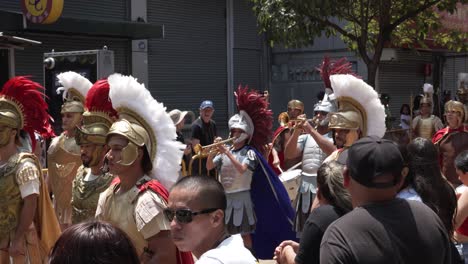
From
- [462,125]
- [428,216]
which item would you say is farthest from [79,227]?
[462,125]

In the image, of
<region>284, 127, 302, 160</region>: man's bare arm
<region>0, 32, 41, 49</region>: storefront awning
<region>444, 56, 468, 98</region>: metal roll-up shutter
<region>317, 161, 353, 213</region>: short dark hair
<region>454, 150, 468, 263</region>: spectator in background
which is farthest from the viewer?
<region>444, 56, 468, 98</region>: metal roll-up shutter

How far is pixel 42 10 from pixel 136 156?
10.3 metres

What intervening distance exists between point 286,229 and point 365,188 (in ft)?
15.3

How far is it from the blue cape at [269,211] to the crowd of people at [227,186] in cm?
1

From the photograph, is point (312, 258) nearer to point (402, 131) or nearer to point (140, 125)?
point (140, 125)

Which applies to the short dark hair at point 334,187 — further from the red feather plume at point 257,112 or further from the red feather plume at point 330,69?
the red feather plume at point 257,112

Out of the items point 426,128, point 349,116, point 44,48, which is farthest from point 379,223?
point 44,48

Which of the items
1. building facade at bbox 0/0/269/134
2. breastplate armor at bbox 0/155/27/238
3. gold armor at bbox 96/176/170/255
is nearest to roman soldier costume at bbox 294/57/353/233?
breastplate armor at bbox 0/155/27/238

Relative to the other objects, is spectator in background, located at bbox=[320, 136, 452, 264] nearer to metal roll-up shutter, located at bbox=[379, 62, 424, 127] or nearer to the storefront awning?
the storefront awning

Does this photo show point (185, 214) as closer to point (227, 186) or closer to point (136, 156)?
point (136, 156)

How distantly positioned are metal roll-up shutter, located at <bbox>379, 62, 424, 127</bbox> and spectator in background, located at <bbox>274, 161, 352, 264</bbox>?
781 inches

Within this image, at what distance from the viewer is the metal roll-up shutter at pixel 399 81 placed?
78.5ft

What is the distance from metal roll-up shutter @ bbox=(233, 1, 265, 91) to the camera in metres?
22.6

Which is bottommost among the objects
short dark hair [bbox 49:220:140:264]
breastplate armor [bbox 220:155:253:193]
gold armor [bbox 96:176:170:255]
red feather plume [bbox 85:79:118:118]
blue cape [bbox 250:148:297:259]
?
blue cape [bbox 250:148:297:259]
